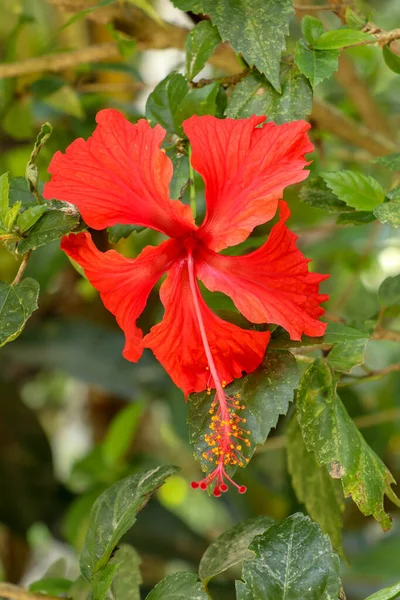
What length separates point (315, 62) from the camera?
21.3 inches

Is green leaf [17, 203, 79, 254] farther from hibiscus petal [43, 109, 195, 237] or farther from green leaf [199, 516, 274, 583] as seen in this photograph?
green leaf [199, 516, 274, 583]

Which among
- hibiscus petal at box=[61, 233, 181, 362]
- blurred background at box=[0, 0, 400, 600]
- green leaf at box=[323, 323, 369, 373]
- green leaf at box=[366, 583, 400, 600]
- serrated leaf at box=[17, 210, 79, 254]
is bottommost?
blurred background at box=[0, 0, 400, 600]

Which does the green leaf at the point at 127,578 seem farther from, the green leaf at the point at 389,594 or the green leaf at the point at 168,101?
the green leaf at the point at 168,101

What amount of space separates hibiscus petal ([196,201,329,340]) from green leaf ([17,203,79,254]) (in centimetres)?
12

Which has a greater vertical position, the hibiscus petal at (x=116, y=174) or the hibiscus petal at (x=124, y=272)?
the hibiscus petal at (x=116, y=174)

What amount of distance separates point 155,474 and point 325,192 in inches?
10.5

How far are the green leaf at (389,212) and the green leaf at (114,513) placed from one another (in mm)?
253

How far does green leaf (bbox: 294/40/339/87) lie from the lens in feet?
1.73

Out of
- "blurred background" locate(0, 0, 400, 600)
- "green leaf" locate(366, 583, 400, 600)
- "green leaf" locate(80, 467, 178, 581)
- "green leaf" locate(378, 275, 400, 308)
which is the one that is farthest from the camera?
"blurred background" locate(0, 0, 400, 600)

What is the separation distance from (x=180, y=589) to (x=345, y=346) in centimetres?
21

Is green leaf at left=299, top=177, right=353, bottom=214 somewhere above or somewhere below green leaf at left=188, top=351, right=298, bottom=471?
above

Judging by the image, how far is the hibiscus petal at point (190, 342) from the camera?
0.53 m

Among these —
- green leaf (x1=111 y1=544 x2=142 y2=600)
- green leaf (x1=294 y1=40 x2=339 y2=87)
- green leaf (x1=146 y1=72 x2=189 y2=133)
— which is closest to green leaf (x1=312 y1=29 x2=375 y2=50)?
green leaf (x1=294 y1=40 x2=339 y2=87)

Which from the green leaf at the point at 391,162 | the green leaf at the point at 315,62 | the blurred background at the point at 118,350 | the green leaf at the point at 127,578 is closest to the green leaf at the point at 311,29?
the green leaf at the point at 315,62
